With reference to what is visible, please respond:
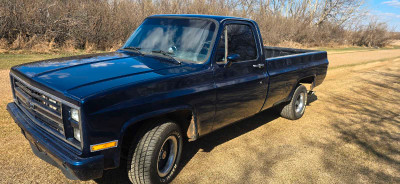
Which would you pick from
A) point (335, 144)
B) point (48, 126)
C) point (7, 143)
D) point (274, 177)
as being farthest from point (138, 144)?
point (335, 144)

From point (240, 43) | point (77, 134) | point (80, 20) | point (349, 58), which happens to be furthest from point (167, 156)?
point (349, 58)

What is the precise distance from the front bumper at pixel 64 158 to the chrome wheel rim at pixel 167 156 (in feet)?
2.57

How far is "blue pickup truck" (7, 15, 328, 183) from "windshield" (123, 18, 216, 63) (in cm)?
1

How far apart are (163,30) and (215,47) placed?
0.86m

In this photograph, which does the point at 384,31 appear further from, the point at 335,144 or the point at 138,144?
the point at 138,144

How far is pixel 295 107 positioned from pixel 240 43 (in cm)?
243

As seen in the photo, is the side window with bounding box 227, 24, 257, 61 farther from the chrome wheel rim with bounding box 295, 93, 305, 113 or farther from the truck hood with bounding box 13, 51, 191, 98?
the chrome wheel rim with bounding box 295, 93, 305, 113

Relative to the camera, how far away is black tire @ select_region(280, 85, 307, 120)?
18.8 ft

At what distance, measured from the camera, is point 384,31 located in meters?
41.7

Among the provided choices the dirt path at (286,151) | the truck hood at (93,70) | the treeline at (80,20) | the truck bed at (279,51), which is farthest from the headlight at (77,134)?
the treeline at (80,20)

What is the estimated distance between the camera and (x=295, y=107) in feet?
19.5

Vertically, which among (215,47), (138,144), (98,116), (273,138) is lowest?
(273,138)

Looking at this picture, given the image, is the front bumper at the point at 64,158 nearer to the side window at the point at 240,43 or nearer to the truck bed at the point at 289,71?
the side window at the point at 240,43

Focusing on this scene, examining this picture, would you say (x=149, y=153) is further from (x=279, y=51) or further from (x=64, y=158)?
(x=279, y=51)
